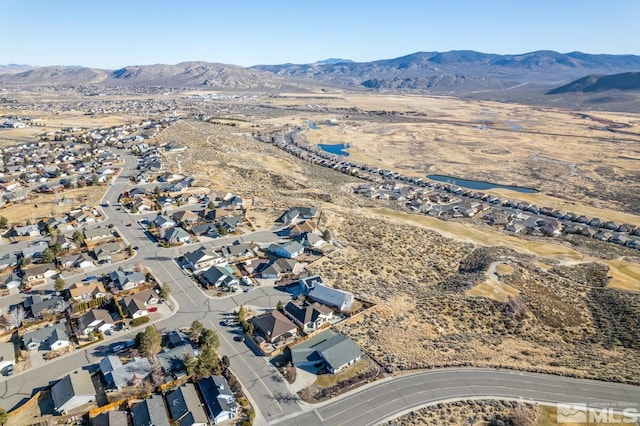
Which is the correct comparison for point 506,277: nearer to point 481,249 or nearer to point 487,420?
point 481,249

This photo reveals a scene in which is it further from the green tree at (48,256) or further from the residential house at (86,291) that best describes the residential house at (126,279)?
the green tree at (48,256)

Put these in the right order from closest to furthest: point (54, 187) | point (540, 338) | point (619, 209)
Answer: point (540, 338), point (54, 187), point (619, 209)

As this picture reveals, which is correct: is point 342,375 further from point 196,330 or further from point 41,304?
point 41,304

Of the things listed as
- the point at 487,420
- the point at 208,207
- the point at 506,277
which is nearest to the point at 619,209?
the point at 506,277

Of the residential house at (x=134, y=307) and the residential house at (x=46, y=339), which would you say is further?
the residential house at (x=134, y=307)

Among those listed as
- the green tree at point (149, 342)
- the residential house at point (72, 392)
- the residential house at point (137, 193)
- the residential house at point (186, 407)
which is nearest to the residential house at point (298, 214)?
the residential house at point (137, 193)
